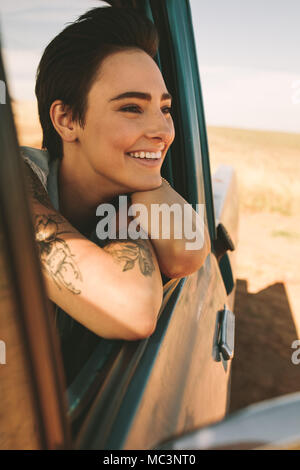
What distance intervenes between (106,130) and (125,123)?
0.07 metres

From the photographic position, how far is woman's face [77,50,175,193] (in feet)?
3.95

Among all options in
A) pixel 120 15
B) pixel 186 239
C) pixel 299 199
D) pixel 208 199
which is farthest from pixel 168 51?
pixel 299 199

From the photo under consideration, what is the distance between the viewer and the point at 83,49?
4.03 ft

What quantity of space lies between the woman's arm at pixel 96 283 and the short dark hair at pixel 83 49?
1.49 ft

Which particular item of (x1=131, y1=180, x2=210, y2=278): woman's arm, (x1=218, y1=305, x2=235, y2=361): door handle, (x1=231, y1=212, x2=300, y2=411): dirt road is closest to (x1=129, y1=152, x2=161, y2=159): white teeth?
(x1=131, y1=180, x2=210, y2=278): woman's arm

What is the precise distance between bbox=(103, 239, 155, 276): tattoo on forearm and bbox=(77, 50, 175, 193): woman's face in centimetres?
28

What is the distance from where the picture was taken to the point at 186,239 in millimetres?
1271

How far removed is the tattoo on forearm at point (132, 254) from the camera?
1000 mm

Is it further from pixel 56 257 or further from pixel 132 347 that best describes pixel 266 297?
pixel 56 257

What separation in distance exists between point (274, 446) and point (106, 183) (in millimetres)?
939
